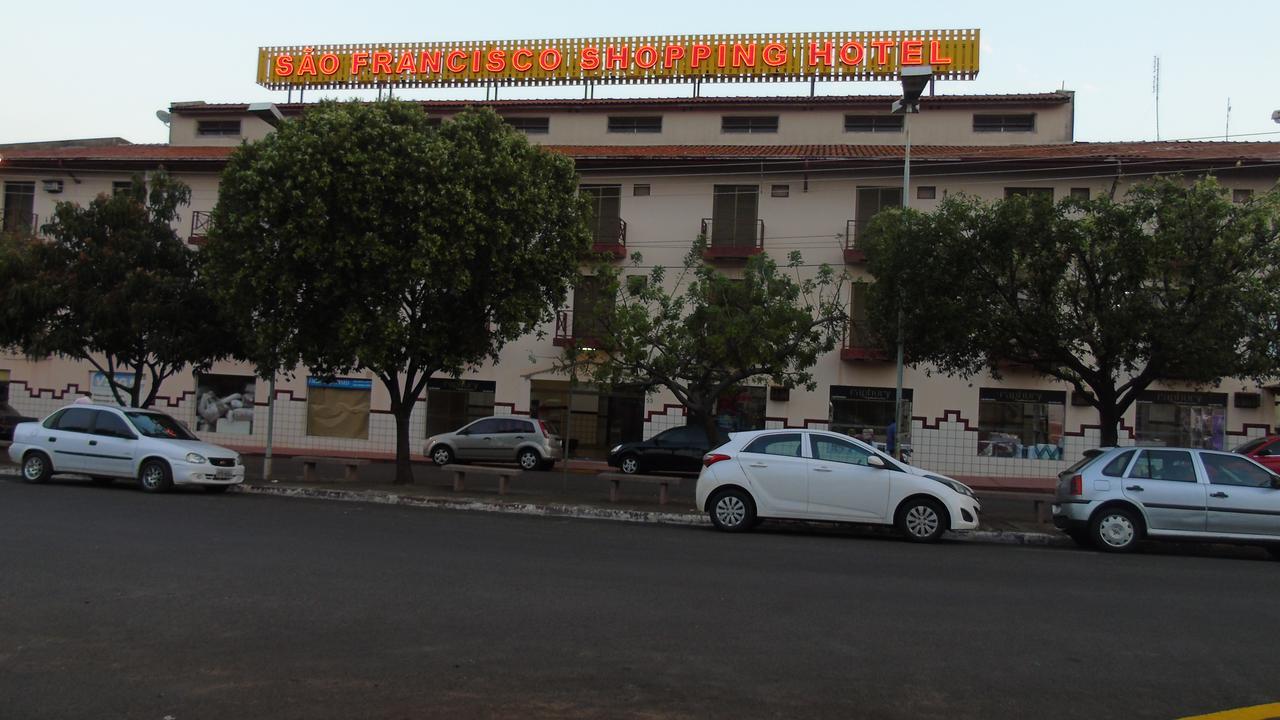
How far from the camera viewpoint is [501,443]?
89.3ft

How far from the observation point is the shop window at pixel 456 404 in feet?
98.2

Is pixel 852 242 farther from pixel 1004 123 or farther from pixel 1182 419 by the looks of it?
pixel 1182 419

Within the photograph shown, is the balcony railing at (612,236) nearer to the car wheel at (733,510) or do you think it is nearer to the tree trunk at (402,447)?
the tree trunk at (402,447)

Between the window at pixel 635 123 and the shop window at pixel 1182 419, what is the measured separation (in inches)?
628

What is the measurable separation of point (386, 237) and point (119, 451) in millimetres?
5950

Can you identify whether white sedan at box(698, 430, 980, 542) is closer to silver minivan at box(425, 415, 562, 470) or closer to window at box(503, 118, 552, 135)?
silver minivan at box(425, 415, 562, 470)

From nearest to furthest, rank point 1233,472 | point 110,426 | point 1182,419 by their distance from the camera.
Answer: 1. point 1233,472
2. point 110,426
3. point 1182,419

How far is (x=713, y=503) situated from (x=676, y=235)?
49.7 ft

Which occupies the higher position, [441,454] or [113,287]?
[113,287]

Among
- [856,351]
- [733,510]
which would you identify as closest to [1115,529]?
[733,510]

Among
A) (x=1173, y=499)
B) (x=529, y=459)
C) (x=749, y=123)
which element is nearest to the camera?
(x=1173, y=499)

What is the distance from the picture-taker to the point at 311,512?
15.0 meters

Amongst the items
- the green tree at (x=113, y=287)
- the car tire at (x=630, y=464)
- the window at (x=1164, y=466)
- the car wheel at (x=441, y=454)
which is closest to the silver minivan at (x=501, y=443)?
the car wheel at (x=441, y=454)

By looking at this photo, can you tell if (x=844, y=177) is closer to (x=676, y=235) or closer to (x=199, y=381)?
(x=676, y=235)
